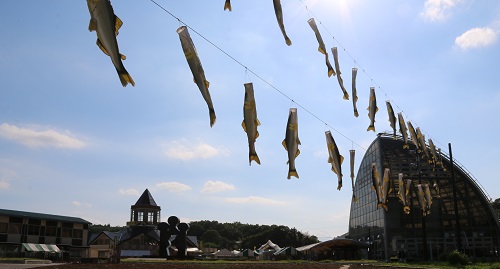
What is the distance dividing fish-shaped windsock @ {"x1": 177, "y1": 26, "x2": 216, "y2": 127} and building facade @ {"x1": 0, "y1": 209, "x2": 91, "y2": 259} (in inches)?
1865

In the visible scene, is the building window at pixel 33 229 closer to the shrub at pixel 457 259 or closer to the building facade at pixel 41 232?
the building facade at pixel 41 232

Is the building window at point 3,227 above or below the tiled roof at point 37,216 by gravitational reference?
below

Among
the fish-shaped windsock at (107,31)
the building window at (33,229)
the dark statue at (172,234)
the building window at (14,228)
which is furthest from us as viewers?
the building window at (33,229)

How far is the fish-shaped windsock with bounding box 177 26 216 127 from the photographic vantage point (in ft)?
22.4

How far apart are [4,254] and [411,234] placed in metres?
43.0

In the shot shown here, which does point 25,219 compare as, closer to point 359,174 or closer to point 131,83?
point 359,174

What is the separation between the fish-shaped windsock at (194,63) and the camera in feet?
22.4

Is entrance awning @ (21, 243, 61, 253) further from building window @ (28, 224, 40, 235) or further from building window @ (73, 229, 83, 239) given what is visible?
building window @ (73, 229, 83, 239)

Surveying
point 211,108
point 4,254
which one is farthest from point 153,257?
point 211,108

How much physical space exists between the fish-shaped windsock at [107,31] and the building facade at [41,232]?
1900 inches

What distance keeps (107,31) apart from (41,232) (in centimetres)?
5581

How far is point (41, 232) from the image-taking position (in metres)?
54.1

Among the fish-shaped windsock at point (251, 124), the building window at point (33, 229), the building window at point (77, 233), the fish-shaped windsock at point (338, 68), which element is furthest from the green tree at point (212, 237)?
the fish-shaped windsock at point (251, 124)

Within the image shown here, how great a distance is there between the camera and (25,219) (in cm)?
5216
